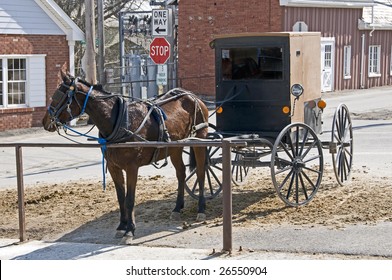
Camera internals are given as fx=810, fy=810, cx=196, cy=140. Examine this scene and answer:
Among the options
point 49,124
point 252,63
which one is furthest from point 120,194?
point 252,63

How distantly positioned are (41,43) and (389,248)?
62.4 feet

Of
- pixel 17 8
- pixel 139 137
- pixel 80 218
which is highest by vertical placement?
pixel 17 8

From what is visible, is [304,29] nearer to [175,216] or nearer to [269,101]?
[269,101]

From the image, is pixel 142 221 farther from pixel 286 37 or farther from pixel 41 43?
pixel 41 43

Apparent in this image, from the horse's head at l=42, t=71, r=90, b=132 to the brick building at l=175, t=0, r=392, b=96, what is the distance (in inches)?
932

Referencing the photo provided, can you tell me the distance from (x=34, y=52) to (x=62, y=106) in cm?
1665

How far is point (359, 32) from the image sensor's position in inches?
1571

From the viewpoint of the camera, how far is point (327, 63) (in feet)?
124

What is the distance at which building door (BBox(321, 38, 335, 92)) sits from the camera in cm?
3738

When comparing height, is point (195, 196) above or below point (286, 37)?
below

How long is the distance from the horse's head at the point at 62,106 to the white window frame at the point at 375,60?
Answer: 33.2 meters

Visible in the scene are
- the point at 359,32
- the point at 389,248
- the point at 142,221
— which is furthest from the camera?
the point at 359,32

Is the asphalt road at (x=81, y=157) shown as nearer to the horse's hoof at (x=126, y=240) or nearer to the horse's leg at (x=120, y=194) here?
the horse's leg at (x=120, y=194)

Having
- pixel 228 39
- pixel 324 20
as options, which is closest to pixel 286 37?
pixel 228 39
